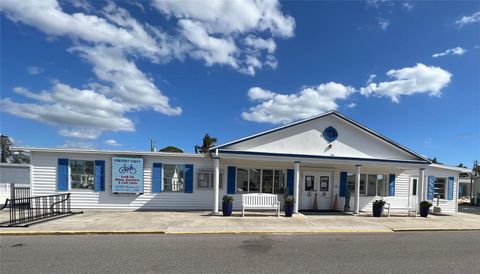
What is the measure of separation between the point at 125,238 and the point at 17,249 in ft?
8.27

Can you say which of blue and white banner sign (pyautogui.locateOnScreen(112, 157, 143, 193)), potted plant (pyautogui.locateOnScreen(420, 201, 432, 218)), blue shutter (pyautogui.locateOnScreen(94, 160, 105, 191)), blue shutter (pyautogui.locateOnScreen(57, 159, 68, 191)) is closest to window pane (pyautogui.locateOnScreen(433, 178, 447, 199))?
potted plant (pyautogui.locateOnScreen(420, 201, 432, 218))

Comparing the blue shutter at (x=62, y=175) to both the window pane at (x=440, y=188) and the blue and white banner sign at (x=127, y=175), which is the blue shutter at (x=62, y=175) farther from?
the window pane at (x=440, y=188)

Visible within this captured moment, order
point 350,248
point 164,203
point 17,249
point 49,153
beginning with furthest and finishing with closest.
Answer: point 164,203 < point 49,153 < point 350,248 < point 17,249

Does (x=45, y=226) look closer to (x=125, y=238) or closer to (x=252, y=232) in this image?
(x=125, y=238)

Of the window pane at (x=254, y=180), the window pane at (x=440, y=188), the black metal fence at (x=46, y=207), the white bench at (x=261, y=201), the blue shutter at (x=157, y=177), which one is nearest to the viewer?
the black metal fence at (x=46, y=207)

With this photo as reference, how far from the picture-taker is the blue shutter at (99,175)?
14.6 meters

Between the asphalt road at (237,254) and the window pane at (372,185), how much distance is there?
8067 mm

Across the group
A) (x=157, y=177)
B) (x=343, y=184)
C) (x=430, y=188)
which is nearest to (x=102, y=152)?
(x=157, y=177)

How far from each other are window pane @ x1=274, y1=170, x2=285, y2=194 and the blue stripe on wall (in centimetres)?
847

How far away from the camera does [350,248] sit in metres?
8.17

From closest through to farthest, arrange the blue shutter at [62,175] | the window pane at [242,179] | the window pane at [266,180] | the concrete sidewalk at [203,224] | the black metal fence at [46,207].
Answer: the concrete sidewalk at [203,224], the black metal fence at [46,207], the blue shutter at [62,175], the window pane at [242,179], the window pane at [266,180]

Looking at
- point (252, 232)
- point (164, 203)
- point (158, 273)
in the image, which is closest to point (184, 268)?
point (158, 273)

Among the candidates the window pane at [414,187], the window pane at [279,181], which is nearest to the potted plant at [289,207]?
the window pane at [279,181]

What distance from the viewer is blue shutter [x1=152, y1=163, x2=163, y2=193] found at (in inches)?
591
